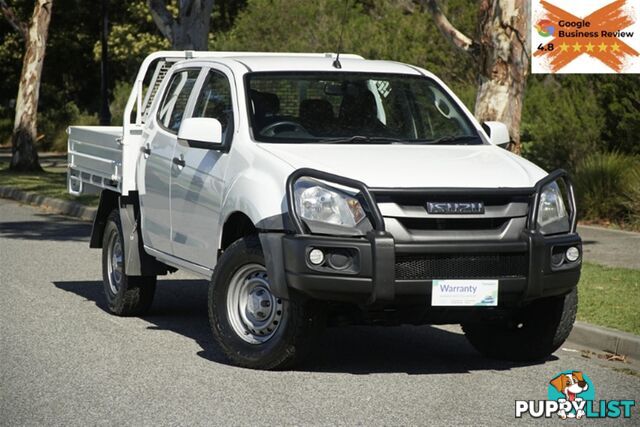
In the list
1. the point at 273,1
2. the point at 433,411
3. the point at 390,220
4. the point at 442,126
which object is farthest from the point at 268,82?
the point at 273,1

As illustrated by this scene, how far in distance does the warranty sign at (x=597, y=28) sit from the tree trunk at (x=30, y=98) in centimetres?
1374

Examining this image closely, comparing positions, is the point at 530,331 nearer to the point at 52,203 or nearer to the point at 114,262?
the point at 114,262

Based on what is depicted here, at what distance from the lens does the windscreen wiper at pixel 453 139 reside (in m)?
9.35

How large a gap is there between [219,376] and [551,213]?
226 cm

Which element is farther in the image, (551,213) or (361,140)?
(361,140)

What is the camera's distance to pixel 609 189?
756 inches

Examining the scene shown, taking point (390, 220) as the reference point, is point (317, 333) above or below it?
below

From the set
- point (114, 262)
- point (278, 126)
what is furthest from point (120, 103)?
point (278, 126)

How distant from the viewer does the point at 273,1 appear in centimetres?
4528

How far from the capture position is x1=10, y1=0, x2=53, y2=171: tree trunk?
3091 centimetres

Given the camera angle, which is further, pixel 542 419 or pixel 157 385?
pixel 157 385

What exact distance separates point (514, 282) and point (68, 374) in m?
2.72

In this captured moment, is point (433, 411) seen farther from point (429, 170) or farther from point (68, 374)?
point (68, 374)

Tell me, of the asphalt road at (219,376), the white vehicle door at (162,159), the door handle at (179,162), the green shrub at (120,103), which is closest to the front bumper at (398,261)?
the asphalt road at (219,376)
